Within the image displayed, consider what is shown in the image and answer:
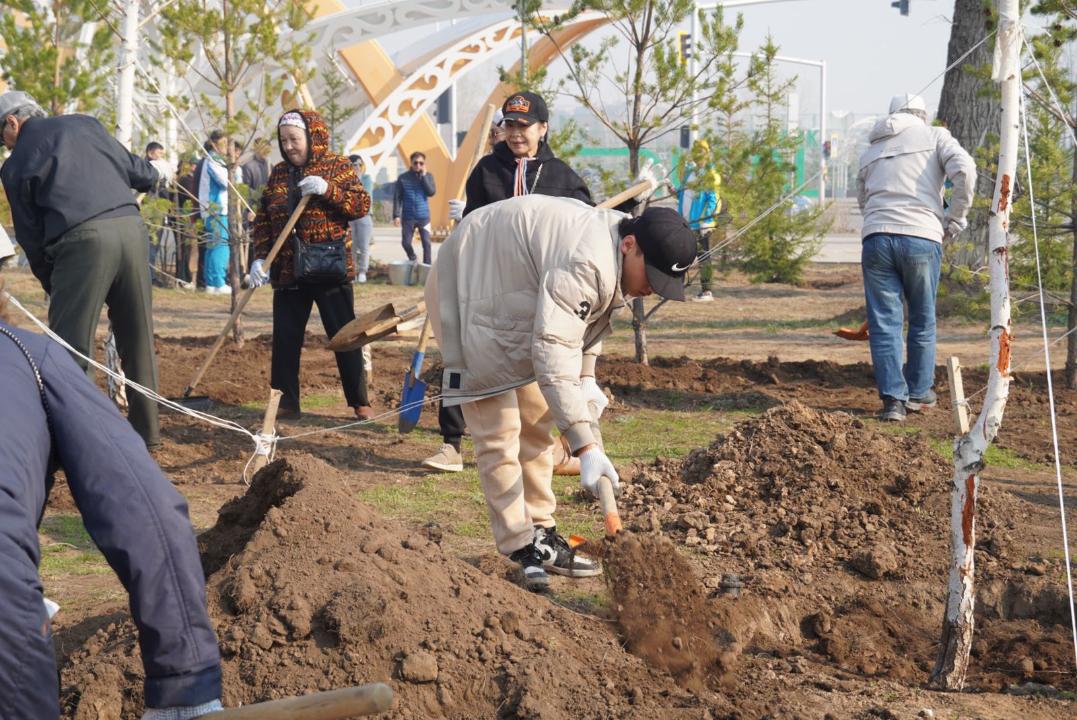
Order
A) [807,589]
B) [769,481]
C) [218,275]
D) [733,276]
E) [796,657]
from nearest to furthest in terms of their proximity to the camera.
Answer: [796,657] → [807,589] → [769,481] → [218,275] → [733,276]

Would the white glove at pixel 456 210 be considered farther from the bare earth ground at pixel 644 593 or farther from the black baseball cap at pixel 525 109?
the black baseball cap at pixel 525 109

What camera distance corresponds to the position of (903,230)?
26.2 feet

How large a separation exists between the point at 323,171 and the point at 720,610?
416 cm

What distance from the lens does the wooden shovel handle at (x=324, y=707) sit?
2113mm

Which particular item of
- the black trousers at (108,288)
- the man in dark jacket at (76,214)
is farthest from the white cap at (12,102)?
the black trousers at (108,288)

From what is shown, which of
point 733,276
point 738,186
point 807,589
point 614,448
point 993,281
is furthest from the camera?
point 733,276

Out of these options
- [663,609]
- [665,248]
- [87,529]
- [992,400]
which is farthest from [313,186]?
[87,529]

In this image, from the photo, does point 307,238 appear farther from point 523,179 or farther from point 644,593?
point 644,593

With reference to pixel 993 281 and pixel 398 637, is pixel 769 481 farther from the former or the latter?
pixel 398 637

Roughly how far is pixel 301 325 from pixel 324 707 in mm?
5831

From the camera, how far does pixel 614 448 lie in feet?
24.2

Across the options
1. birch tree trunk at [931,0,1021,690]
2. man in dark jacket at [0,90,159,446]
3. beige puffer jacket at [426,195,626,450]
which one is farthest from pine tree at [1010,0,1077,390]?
man in dark jacket at [0,90,159,446]

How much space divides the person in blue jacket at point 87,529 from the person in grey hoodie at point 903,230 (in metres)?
6.40

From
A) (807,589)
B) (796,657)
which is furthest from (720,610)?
(807,589)
